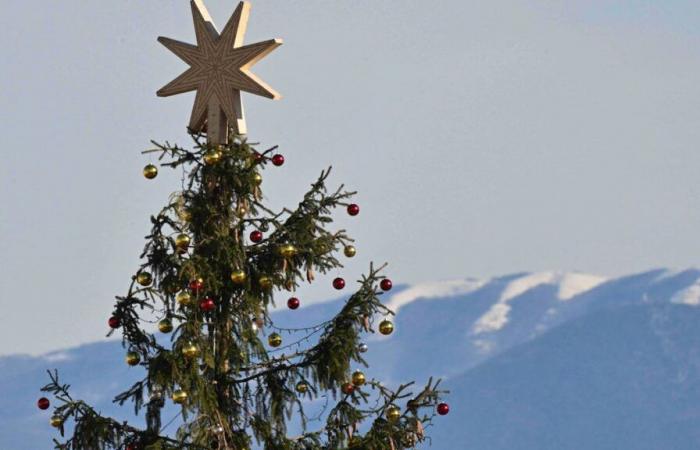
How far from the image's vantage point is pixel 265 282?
19.2 metres

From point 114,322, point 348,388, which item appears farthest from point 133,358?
point 348,388

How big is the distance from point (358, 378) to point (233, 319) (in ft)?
5.13

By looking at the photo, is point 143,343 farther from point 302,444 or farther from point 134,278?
point 302,444

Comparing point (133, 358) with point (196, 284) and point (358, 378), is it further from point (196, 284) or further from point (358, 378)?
point (358, 378)

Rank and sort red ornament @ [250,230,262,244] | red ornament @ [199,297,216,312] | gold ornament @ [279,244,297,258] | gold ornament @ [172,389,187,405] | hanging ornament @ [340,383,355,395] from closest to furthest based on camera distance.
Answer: gold ornament @ [172,389,187,405] → red ornament @ [199,297,216,312] → hanging ornament @ [340,383,355,395] → gold ornament @ [279,244,297,258] → red ornament @ [250,230,262,244]

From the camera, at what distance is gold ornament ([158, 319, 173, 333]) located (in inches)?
744

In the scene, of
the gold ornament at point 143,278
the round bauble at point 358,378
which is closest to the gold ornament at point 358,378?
the round bauble at point 358,378

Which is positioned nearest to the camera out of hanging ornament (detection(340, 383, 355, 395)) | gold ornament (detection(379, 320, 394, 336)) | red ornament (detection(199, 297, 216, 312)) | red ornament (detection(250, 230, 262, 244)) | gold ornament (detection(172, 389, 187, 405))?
gold ornament (detection(172, 389, 187, 405))

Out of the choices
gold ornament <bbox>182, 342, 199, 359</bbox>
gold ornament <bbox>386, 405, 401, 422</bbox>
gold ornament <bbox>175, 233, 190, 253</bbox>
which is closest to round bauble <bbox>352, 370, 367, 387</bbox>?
gold ornament <bbox>386, 405, 401, 422</bbox>

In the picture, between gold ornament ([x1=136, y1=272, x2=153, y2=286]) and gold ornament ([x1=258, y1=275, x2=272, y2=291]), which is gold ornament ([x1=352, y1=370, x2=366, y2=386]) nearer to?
gold ornament ([x1=258, y1=275, x2=272, y2=291])

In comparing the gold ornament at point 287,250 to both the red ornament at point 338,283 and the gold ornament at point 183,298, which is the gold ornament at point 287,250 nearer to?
the red ornament at point 338,283

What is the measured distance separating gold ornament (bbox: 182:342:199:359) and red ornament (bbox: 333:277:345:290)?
158 cm

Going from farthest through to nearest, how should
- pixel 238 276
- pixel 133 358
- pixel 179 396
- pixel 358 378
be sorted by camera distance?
pixel 133 358 → pixel 238 276 → pixel 358 378 → pixel 179 396

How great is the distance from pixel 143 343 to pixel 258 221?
68.0 inches
